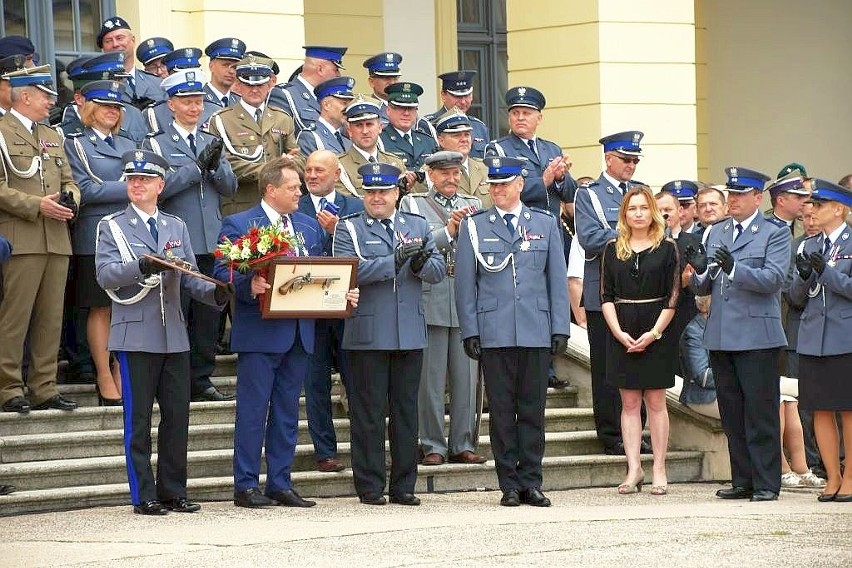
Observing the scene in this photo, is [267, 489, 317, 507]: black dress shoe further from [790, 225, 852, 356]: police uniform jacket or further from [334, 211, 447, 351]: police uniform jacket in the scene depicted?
[790, 225, 852, 356]: police uniform jacket

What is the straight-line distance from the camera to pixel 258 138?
468 inches

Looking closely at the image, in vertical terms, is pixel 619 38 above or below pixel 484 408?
above

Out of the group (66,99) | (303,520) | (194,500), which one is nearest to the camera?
(303,520)

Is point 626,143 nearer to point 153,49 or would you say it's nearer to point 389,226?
point 389,226

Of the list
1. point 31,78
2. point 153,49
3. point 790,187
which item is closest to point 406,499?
point 31,78

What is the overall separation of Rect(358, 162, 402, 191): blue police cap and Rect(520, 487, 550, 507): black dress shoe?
1888mm

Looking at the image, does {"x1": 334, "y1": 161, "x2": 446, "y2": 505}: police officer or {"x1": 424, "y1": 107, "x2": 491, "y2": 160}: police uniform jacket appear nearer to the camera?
{"x1": 334, "y1": 161, "x2": 446, "y2": 505}: police officer

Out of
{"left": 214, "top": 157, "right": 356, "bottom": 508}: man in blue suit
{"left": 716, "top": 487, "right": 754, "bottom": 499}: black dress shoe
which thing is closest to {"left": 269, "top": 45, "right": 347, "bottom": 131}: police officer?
{"left": 214, "top": 157, "right": 356, "bottom": 508}: man in blue suit

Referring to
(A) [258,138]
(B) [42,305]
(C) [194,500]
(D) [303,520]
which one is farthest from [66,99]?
(D) [303,520]

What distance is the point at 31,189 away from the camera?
1087 centimetres

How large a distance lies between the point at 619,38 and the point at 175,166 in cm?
550

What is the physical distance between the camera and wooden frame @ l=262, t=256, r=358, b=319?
10086 mm

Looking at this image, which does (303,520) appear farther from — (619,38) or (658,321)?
(619,38)

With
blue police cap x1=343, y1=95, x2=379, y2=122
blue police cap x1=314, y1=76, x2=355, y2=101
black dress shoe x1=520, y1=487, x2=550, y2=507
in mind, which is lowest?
black dress shoe x1=520, y1=487, x2=550, y2=507
